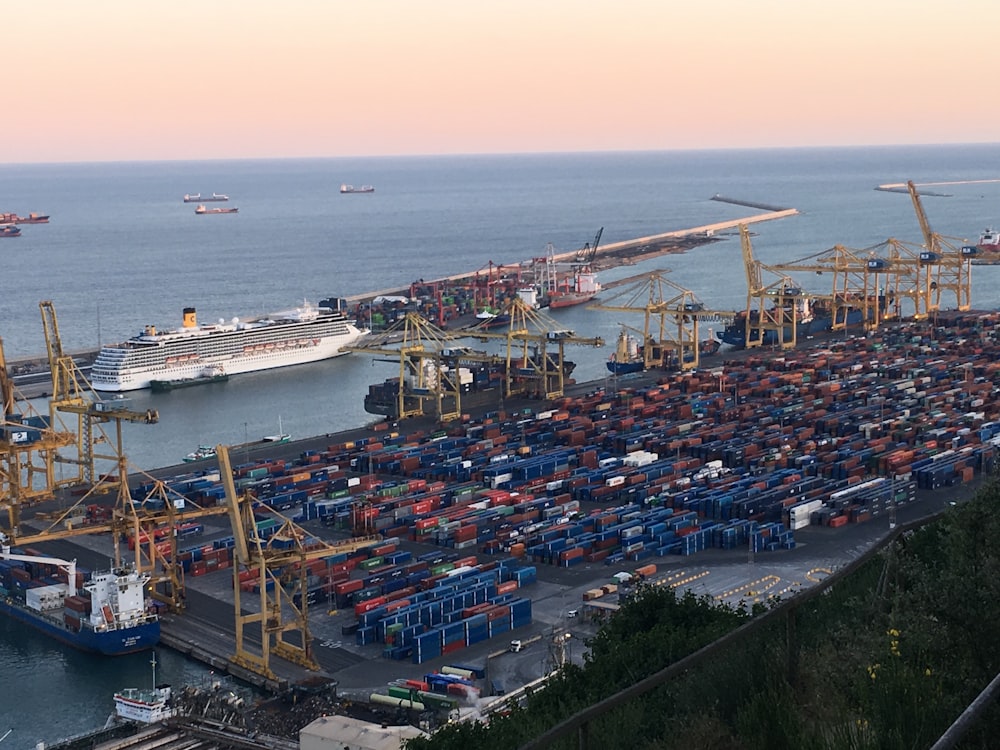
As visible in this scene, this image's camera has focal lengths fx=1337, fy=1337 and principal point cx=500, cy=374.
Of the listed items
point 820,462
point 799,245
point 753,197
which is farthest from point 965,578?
point 753,197

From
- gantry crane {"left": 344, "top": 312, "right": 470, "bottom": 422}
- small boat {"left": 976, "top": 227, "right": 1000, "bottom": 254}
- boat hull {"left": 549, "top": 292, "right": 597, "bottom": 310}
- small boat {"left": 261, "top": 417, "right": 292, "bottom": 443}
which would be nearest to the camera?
small boat {"left": 261, "top": 417, "right": 292, "bottom": 443}

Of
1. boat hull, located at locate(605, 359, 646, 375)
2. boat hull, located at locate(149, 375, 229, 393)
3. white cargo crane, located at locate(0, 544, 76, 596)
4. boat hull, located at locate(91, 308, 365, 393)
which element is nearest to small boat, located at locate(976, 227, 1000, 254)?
boat hull, located at locate(605, 359, 646, 375)

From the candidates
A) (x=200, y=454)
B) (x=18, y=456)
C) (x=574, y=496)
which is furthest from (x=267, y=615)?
(x=200, y=454)

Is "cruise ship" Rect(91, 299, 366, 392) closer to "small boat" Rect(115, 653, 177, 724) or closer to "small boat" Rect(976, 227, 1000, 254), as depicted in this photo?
"small boat" Rect(115, 653, 177, 724)

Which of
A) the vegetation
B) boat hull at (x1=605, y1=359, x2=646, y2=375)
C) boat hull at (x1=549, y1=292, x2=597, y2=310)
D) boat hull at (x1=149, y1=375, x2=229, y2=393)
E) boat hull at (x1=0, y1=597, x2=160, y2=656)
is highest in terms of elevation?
the vegetation

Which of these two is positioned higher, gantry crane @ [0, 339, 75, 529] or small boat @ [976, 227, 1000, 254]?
small boat @ [976, 227, 1000, 254]

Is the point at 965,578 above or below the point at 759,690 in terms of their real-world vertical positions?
above

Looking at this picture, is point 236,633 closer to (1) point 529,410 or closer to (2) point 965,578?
(2) point 965,578
